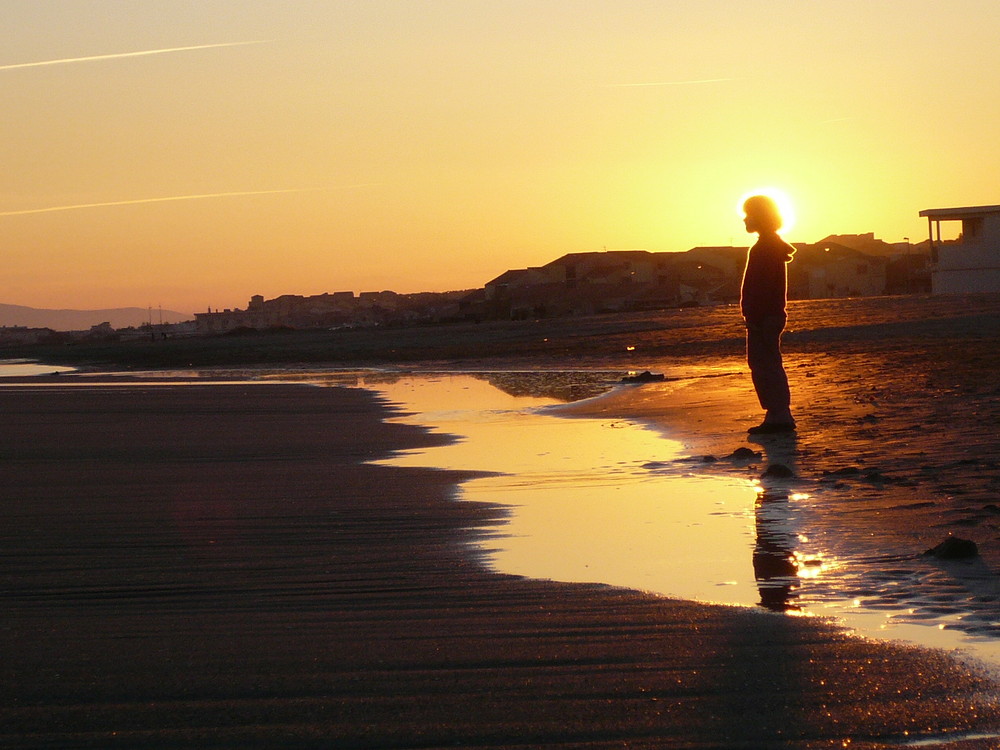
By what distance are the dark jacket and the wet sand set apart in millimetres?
4644

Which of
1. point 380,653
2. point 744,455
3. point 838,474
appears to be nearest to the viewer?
point 380,653

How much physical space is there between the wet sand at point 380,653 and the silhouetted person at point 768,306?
4499mm

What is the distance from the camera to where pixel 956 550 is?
5.23 m

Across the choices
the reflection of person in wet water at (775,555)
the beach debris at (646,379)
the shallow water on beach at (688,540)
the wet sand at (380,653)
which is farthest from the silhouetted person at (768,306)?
the beach debris at (646,379)

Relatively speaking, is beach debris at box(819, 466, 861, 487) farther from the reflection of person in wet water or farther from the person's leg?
the person's leg

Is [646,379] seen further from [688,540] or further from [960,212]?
[960,212]

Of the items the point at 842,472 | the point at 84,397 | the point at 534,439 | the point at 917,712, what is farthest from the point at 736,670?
the point at 84,397

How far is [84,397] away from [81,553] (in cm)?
1742

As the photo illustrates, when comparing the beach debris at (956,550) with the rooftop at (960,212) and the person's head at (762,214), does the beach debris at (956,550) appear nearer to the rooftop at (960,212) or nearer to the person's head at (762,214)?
the person's head at (762,214)

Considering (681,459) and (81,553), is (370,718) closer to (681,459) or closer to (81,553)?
(81,553)

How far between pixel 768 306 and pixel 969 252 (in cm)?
5078

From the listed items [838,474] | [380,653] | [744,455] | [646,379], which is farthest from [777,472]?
[646,379]

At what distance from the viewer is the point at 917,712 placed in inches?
129

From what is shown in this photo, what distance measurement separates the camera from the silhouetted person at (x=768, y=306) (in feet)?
35.7
